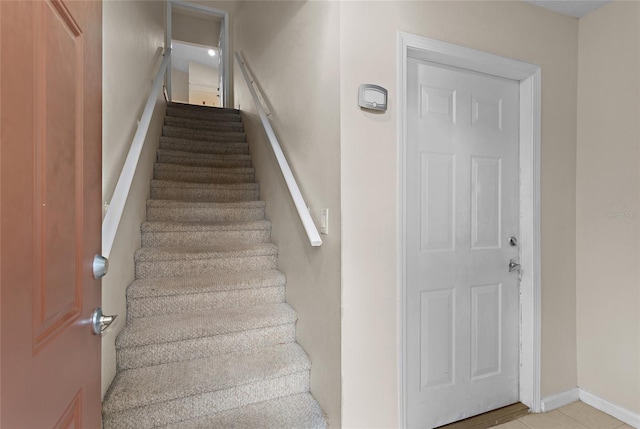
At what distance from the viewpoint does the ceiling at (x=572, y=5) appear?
78.7 inches

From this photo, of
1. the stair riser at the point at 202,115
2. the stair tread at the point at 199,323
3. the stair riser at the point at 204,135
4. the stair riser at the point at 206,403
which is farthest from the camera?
the stair riser at the point at 202,115

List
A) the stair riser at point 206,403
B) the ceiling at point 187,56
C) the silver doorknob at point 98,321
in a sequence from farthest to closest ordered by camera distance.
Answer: the ceiling at point 187,56 < the stair riser at point 206,403 < the silver doorknob at point 98,321

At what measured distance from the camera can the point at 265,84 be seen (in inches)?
111

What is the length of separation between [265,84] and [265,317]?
194 cm

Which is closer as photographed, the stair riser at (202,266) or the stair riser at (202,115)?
the stair riser at (202,266)

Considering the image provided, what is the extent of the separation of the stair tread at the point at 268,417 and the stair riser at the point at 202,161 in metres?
2.48

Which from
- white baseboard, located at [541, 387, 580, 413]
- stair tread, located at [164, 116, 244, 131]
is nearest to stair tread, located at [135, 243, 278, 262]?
white baseboard, located at [541, 387, 580, 413]

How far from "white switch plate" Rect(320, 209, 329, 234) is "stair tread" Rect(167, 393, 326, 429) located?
0.93m

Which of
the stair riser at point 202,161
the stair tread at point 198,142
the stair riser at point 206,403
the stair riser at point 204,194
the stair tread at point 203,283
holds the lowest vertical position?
the stair riser at point 206,403

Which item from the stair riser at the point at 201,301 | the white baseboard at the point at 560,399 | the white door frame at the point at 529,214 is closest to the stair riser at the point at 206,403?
the stair riser at the point at 201,301

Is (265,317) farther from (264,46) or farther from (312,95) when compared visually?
(264,46)

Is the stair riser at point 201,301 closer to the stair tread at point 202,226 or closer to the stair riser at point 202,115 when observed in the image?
the stair tread at point 202,226

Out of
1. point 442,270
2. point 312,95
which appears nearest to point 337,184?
point 312,95

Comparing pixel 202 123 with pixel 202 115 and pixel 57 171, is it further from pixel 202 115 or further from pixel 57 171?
pixel 57 171
